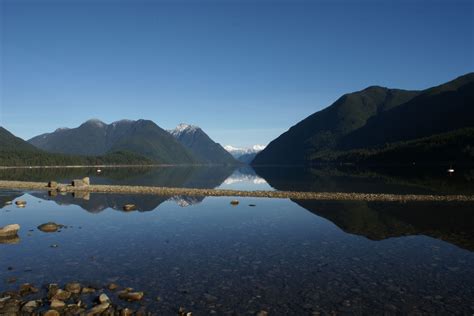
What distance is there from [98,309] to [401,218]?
35086 millimetres

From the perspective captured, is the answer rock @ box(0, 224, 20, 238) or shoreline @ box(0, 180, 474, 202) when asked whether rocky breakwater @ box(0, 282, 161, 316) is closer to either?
rock @ box(0, 224, 20, 238)

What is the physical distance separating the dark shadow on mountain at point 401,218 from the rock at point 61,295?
23985 millimetres

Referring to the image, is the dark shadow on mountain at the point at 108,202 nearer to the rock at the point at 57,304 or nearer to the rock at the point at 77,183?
the rock at the point at 77,183

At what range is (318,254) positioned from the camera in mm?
26562

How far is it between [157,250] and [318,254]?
456 inches

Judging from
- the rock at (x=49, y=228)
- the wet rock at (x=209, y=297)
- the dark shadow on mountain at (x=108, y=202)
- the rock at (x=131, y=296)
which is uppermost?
the dark shadow on mountain at (x=108, y=202)

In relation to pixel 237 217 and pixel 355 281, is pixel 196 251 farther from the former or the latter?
pixel 237 217

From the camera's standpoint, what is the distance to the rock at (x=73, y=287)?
725 inches

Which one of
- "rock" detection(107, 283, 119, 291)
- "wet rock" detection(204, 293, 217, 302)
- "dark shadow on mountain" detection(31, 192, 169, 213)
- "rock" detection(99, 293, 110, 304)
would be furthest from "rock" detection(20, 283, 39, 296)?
"dark shadow on mountain" detection(31, 192, 169, 213)

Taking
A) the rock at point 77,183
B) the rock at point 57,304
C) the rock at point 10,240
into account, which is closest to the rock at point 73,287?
the rock at point 57,304

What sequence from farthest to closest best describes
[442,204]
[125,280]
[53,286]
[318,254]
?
[442,204] < [318,254] < [125,280] < [53,286]


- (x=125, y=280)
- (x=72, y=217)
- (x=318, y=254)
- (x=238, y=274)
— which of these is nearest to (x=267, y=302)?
(x=238, y=274)

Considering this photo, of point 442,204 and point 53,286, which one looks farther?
point 442,204

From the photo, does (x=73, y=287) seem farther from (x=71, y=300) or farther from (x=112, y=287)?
(x=112, y=287)
